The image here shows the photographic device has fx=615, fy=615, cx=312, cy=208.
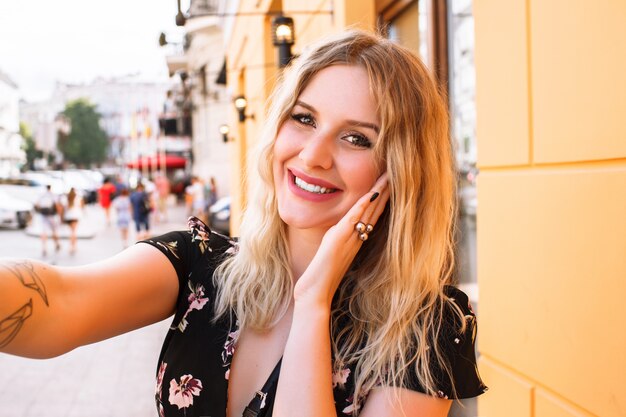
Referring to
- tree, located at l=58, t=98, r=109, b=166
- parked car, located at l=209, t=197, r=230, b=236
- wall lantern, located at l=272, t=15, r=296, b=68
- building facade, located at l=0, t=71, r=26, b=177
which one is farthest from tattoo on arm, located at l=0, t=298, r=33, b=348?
tree, located at l=58, t=98, r=109, b=166

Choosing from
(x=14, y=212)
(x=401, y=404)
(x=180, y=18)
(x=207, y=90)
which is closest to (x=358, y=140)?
(x=401, y=404)

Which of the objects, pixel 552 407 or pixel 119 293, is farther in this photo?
pixel 552 407

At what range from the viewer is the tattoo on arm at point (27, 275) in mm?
1260

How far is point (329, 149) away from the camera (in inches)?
64.5

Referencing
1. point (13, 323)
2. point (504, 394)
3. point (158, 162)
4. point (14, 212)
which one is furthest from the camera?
point (158, 162)

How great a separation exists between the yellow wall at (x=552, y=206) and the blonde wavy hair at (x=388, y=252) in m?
0.54

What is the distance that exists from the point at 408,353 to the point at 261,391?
15.0 inches

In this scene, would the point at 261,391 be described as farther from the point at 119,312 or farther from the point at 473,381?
the point at 473,381

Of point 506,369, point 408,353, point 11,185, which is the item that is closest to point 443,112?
point 408,353

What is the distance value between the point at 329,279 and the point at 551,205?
3.50ft

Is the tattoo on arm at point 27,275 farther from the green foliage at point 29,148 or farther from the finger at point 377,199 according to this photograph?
the green foliage at point 29,148

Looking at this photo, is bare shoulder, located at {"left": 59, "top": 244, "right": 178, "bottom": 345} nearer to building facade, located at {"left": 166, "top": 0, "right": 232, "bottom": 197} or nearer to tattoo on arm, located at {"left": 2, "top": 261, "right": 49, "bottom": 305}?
tattoo on arm, located at {"left": 2, "top": 261, "right": 49, "bottom": 305}

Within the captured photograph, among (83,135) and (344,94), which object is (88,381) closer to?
(344,94)

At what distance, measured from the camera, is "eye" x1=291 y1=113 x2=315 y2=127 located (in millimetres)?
1721
